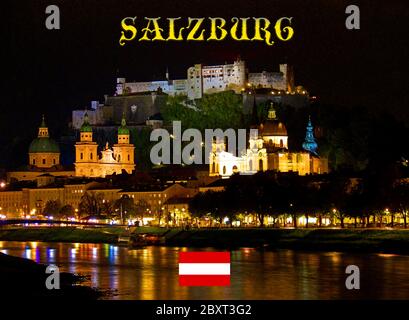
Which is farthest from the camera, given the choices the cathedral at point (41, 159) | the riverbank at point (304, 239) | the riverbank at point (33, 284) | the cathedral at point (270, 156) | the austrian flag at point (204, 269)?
the cathedral at point (41, 159)

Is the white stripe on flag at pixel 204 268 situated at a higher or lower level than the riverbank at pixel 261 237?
lower

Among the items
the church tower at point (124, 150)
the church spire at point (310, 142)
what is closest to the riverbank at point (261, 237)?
the church spire at point (310, 142)

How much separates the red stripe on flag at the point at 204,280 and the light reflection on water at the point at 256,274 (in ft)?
0.87

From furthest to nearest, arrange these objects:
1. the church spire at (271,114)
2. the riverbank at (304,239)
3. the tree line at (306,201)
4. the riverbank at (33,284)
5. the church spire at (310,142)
A: 1. the church spire at (271,114)
2. the church spire at (310,142)
3. the tree line at (306,201)
4. the riverbank at (304,239)
5. the riverbank at (33,284)

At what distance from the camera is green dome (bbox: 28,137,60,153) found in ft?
382

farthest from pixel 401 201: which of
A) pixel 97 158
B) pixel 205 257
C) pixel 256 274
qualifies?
pixel 97 158

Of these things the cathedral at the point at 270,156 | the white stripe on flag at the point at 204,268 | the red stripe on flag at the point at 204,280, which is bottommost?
the red stripe on flag at the point at 204,280

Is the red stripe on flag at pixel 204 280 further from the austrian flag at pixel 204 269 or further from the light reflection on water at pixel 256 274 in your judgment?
the light reflection on water at pixel 256 274

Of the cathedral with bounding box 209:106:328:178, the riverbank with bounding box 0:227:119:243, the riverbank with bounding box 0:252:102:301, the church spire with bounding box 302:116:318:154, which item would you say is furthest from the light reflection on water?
the church spire with bounding box 302:116:318:154

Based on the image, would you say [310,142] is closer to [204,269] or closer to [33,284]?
[204,269]

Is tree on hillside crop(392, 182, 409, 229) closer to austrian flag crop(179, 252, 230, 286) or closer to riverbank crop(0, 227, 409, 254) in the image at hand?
riverbank crop(0, 227, 409, 254)

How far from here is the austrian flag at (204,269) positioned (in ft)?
134

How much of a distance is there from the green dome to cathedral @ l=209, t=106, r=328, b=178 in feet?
82.1
